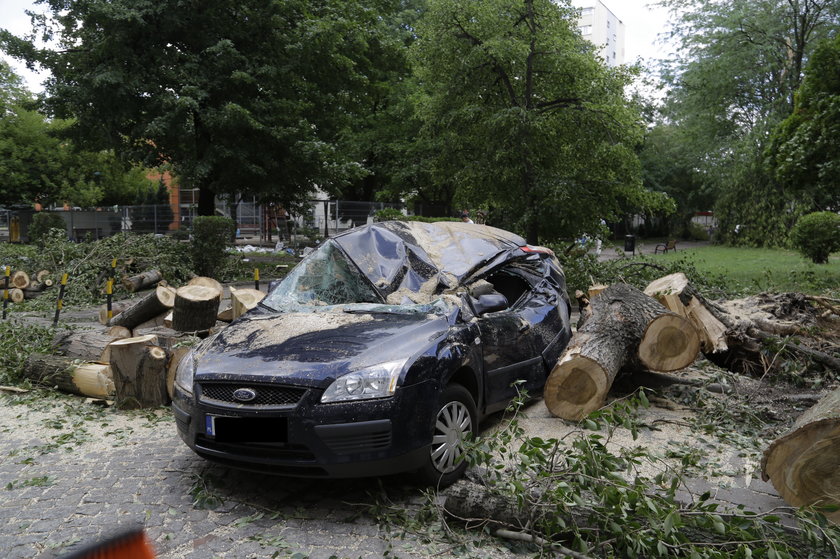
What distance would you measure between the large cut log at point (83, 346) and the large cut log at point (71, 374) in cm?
10

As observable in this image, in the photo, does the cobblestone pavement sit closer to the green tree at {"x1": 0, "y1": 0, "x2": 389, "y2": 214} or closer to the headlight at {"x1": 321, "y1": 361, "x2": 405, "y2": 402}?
the headlight at {"x1": 321, "y1": 361, "x2": 405, "y2": 402}

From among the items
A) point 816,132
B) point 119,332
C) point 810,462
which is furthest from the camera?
point 816,132

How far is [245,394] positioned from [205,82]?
1573 cm

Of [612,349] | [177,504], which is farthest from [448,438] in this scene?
[612,349]

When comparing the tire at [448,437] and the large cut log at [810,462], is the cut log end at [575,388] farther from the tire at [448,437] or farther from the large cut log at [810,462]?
the large cut log at [810,462]

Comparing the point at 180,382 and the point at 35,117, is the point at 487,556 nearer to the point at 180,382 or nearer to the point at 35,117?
the point at 180,382

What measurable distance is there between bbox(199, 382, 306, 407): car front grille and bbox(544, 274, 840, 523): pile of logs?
2.33 meters

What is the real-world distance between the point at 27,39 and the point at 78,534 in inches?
743

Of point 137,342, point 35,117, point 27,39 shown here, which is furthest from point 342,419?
point 35,117

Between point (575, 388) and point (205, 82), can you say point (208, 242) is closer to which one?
point (205, 82)

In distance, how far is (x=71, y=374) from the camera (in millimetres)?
6590

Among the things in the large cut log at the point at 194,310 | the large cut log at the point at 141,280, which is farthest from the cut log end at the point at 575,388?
the large cut log at the point at 141,280

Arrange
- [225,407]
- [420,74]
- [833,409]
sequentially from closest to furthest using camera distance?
[833,409]
[225,407]
[420,74]

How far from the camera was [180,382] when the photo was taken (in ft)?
14.4
